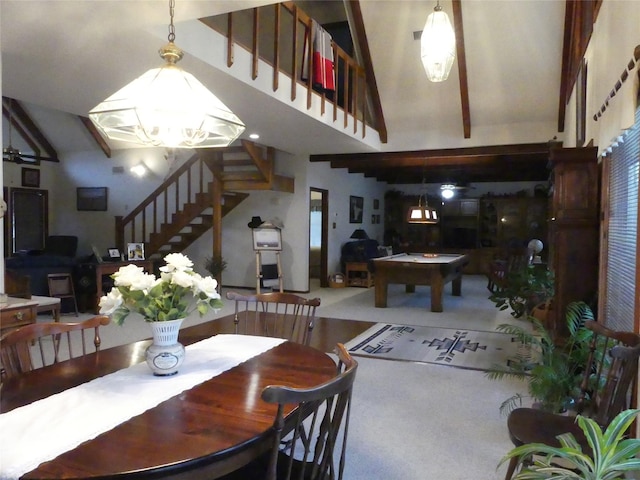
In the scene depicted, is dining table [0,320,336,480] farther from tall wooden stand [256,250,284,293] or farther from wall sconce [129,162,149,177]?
wall sconce [129,162,149,177]

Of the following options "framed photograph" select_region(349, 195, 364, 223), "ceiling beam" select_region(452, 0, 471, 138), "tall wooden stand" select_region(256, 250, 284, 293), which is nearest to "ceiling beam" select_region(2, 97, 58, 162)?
"tall wooden stand" select_region(256, 250, 284, 293)

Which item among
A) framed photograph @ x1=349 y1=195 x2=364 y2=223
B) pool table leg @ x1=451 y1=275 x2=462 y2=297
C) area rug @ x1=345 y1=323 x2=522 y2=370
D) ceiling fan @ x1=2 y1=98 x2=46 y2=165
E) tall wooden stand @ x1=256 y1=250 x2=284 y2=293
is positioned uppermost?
ceiling fan @ x1=2 y1=98 x2=46 y2=165

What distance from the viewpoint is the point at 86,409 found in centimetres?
148

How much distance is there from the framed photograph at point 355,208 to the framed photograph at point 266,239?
2.92m

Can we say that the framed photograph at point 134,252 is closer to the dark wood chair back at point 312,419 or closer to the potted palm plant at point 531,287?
the potted palm plant at point 531,287

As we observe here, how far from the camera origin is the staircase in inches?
325

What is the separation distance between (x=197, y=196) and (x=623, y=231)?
7.59 meters

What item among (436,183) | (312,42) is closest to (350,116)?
(312,42)

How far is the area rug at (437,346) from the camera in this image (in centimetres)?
449

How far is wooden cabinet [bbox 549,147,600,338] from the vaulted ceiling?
279 centimetres

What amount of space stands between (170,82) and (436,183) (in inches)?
449

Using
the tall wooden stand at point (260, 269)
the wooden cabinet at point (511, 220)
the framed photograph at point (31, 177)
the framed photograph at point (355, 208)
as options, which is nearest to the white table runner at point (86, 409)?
the tall wooden stand at point (260, 269)

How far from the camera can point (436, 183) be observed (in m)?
12.9

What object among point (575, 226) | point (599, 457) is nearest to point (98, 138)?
point (575, 226)
